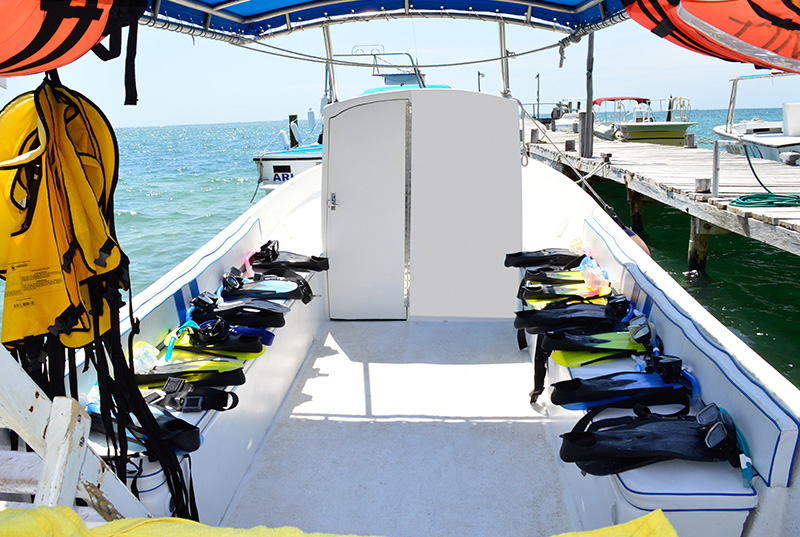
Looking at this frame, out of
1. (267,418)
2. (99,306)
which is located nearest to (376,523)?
(267,418)

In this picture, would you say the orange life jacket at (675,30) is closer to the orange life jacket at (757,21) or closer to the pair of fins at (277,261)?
the orange life jacket at (757,21)

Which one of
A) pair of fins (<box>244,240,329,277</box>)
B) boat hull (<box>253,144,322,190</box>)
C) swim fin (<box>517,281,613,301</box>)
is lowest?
swim fin (<box>517,281,613,301</box>)

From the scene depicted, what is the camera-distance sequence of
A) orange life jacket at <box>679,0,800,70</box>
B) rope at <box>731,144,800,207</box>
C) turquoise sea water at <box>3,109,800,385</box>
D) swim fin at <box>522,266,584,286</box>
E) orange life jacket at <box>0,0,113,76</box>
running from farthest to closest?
turquoise sea water at <box>3,109,800,385</box>, rope at <box>731,144,800,207</box>, swim fin at <box>522,266,584,286</box>, orange life jacket at <box>679,0,800,70</box>, orange life jacket at <box>0,0,113,76</box>

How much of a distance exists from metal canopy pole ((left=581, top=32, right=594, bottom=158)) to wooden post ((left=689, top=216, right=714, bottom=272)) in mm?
2145

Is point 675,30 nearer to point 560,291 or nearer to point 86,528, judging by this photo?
point 560,291

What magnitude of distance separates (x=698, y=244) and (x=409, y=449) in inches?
239

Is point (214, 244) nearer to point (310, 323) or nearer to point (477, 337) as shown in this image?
point (310, 323)

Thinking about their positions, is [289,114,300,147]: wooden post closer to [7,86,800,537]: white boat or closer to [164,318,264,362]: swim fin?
[7,86,800,537]: white boat

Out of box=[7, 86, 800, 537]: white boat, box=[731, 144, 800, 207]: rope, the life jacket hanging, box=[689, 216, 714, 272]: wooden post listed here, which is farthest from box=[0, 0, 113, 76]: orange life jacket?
box=[689, 216, 714, 272]: wooden post

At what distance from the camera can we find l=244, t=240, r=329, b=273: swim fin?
3.78 meters

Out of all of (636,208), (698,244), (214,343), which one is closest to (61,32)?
(214,343)

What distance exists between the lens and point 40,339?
4.76ft

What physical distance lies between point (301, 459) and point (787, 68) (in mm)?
2289

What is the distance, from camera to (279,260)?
3832 mm
